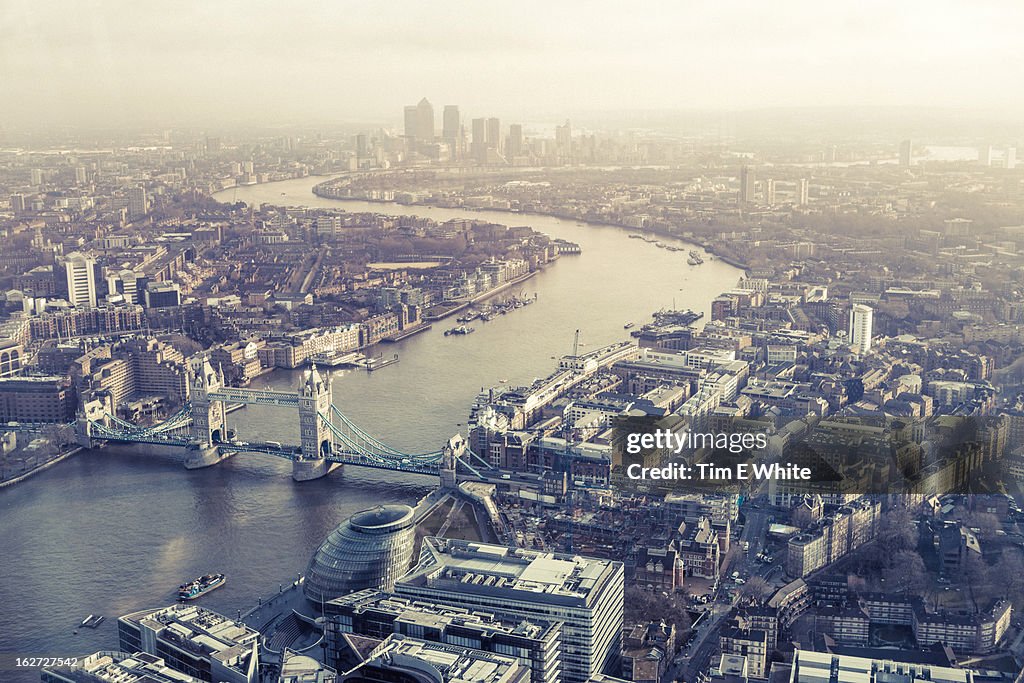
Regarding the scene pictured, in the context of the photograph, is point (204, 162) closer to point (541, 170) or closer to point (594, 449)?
point (541, 170)

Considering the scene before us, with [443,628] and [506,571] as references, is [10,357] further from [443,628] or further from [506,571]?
[443,628]

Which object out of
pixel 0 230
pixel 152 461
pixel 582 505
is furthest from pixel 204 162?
pixel 582 505

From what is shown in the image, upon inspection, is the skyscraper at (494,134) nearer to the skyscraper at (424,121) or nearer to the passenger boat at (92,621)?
the skyscraper at (424,121)

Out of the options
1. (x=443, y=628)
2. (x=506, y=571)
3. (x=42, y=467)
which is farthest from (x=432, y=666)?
(x=42, y=467)

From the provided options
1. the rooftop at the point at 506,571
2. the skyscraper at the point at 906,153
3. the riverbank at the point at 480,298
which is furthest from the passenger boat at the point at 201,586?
the skyscraper at the point at 906,153

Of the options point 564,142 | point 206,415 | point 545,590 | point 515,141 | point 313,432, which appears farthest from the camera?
point 564,142

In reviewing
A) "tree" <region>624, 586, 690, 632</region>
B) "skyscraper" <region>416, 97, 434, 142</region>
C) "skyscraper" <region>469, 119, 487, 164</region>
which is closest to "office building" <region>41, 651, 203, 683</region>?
"tree" <region>624, 586, 690, 632</region>
